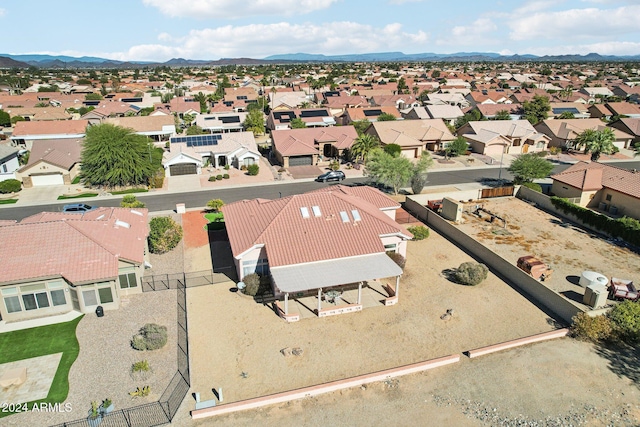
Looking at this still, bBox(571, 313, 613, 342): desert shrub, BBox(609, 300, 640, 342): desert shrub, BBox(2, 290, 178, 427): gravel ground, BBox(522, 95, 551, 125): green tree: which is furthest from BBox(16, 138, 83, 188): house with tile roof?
BBox(522, 95, 551, 125): green tree

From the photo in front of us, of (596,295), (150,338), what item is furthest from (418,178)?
(150,338)

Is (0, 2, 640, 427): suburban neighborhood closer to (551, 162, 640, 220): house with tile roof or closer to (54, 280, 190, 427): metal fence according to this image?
(54, 280, 190, 427): metal fence

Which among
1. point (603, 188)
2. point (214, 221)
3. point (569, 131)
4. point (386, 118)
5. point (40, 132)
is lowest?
point (214, 221)

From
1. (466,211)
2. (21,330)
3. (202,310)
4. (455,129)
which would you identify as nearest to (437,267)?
(466,211)

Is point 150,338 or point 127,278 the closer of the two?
point 150,338

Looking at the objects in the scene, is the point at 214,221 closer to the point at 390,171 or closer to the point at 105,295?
the point at 105,295

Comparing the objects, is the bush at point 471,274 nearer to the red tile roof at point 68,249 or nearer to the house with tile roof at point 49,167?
the red tile roof at point 68,249

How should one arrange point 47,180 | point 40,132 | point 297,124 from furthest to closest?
point 297,124 → point 40,132 → point 47,180
